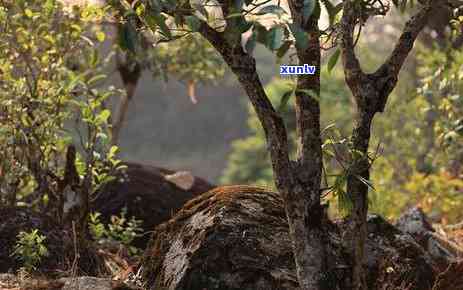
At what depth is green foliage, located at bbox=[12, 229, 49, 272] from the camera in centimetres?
597

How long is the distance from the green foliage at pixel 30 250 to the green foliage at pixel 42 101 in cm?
98

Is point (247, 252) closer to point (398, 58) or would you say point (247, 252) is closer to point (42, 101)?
point (398, 58)

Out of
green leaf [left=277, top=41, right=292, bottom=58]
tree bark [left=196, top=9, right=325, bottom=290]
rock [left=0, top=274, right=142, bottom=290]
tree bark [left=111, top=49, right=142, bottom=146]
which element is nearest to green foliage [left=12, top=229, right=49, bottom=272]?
rock [left=0, top=274, right=142, bottom=290]

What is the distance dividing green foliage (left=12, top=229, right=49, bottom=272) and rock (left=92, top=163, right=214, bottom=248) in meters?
2.17

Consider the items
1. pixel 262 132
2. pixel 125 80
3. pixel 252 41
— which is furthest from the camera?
pixel 262 132

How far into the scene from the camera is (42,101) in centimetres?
719

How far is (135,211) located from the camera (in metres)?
8.85

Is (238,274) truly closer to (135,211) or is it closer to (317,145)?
(317,145)

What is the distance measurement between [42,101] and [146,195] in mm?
2200

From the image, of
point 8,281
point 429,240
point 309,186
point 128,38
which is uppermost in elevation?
point 128,38

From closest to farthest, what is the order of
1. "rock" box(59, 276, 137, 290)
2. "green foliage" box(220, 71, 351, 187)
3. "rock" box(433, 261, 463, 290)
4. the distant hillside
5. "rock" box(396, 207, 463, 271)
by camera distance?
"rock" box(59, 276, 137, 290)
"rock" box(433, 261, 463, 290)
"rock" box(396, 207, 463, 271)
"green foliage" box(220, 71, 351, 187)
the distant hillside

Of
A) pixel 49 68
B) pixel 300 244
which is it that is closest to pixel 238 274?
pixel 300 244

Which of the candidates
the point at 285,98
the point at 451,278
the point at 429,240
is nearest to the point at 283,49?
the point at 285,98

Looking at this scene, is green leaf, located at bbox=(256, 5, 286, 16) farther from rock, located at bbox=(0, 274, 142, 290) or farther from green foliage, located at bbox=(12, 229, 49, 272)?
green foliage, located at bbox=(12, 229, 49, 272)
